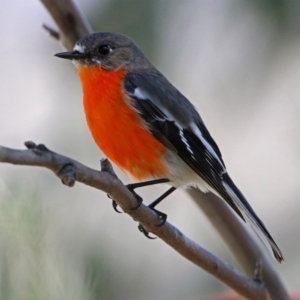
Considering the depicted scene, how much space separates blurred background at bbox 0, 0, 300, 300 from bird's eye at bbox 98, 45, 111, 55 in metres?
0.08

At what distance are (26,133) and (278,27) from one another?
5.31ft

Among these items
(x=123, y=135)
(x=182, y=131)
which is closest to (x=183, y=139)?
(x=182, y=131)

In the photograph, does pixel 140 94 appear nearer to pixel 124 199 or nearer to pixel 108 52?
pixel 108 52

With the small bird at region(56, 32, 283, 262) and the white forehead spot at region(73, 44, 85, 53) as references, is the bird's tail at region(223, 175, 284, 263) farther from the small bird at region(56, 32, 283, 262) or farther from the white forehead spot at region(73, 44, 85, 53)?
the white forehead spot at region(73, 44, 85, 53)

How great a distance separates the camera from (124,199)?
1.43m

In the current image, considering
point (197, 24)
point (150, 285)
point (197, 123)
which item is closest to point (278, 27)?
point (197, 24)

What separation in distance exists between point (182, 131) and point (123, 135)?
0.86 ft

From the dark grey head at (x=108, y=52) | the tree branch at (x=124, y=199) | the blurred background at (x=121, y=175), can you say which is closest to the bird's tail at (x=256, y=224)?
the tree branch at (x=124, y=199)

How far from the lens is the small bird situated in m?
1.97

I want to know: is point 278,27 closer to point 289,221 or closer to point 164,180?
point 164,180

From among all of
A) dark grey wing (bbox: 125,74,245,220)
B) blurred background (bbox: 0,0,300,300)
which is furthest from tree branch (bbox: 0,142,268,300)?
dark grey wing (bbox: 125,74,245,220)

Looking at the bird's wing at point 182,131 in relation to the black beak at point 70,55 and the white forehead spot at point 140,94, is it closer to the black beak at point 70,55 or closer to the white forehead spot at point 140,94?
the white forehead spot at point 140,94

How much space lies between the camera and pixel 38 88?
3273mm

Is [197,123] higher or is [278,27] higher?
[278,27]
